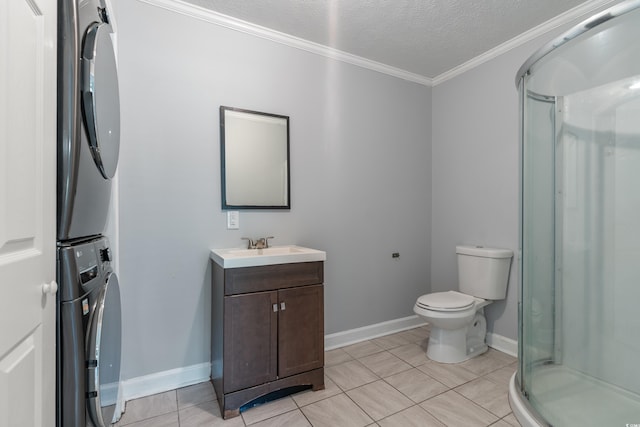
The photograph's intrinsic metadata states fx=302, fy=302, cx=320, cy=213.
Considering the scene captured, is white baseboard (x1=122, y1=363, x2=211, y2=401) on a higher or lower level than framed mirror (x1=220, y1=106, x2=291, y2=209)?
lower

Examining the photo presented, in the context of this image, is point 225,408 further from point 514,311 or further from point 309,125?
point 514,311

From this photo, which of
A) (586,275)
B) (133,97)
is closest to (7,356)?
(133,97)

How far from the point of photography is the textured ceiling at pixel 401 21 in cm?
196

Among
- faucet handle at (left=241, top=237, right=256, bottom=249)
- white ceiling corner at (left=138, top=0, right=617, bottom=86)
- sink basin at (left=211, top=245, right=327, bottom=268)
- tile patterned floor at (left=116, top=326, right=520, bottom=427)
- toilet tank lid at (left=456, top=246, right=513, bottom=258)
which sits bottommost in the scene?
tile patterned floor at (left=116, top=326, right=520, bottom=427)

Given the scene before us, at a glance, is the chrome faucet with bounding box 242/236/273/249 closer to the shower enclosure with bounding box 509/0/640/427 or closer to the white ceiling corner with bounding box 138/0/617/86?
the white ceiling corner with bounding box 138/0/617/86

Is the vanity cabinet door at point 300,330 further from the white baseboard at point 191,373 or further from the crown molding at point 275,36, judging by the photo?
the crown molding at point 275,36

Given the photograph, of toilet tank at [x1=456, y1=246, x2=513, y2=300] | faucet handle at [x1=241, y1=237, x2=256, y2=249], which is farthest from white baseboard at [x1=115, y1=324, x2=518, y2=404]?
faucet handle at [x1=241, y1=237, x2=256, y2=249]

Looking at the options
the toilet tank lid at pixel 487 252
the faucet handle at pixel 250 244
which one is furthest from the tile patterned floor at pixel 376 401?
the faucet handle at pixel 250 244

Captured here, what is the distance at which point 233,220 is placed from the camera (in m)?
2.11

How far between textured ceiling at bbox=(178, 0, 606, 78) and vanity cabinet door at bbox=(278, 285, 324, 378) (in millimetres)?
1821

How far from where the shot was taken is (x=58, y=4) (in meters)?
0.89

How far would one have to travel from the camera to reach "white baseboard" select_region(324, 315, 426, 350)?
2477mm

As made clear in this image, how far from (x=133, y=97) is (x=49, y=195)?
4.05 ft

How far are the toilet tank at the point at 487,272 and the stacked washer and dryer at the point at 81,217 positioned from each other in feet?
7.90
